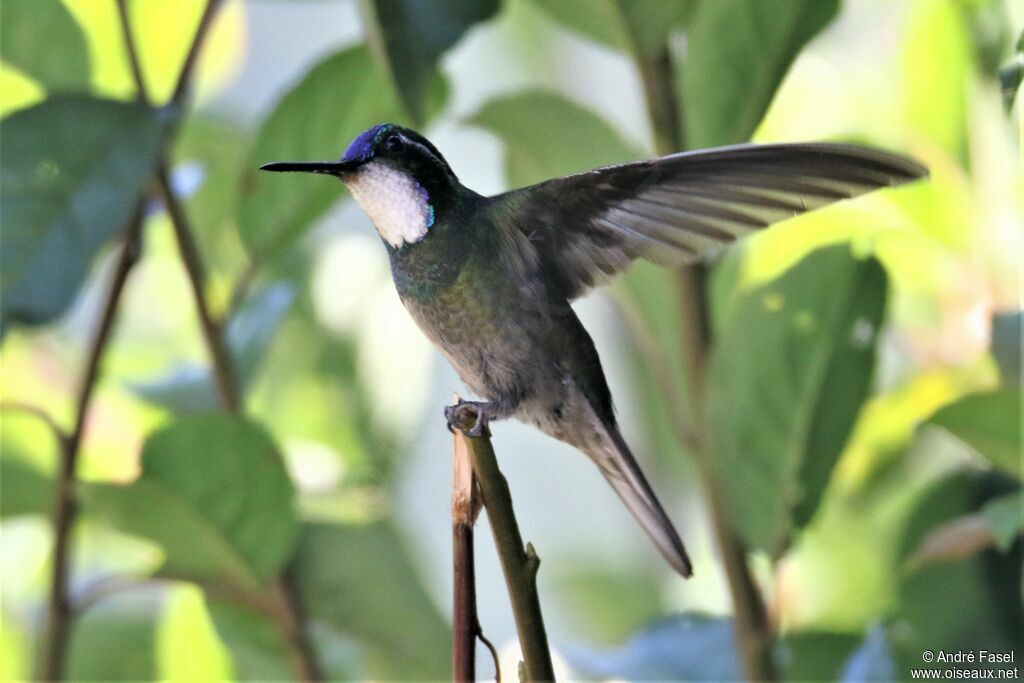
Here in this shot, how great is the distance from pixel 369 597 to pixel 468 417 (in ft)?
1.33

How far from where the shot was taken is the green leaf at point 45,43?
0.86 meters

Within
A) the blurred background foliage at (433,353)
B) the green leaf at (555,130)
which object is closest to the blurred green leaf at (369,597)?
the blurred background foliage at (433,353)

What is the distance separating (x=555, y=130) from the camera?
3.07 ft

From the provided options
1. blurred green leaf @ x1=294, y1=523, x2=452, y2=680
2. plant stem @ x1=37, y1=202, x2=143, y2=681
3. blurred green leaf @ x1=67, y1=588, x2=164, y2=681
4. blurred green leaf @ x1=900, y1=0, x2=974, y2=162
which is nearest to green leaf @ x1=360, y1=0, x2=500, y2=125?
plant stem @ x1=37, y1=202, x2=143, y2=681

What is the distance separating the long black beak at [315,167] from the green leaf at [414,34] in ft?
0.29

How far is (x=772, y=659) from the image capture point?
881 millimetres

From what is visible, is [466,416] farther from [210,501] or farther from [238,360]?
[238,360]

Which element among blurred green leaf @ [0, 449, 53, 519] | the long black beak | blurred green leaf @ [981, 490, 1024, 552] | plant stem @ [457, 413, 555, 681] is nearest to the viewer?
plant stem @ [457, 413, 555, 681]

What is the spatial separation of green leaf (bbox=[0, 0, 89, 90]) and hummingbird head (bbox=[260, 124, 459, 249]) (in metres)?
0.32

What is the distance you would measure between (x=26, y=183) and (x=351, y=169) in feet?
0.91

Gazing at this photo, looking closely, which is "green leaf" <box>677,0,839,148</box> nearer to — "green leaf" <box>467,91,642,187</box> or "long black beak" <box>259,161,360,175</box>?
"green leaf" <box>467,91,642,187</box>

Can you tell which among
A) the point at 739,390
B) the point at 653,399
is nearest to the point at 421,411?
the point at 653,399

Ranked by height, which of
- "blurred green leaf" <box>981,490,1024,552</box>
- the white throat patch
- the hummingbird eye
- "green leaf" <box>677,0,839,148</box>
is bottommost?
"blurred green leaf" <box>981,490,1024,552</box>

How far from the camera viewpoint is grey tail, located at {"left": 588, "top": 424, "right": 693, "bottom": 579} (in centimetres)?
79
